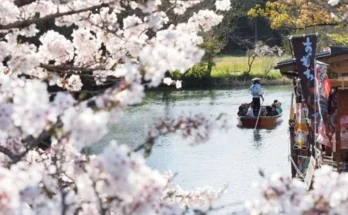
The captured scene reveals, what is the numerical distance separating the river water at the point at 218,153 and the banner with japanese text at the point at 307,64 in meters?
2.42

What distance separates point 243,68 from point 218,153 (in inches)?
729

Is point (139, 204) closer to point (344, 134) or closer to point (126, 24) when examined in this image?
point (126, 24)

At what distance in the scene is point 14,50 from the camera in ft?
14.3

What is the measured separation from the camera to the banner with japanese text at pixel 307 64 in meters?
8.70

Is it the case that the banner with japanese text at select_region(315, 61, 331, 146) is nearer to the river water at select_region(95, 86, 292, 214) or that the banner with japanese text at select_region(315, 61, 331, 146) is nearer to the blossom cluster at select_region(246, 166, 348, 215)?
the river water at select_region(95, 86, 292, 214)

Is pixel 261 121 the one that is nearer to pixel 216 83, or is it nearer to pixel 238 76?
pixel 216 83

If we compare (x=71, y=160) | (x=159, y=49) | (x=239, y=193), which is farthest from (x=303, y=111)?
(x=159, y=49)

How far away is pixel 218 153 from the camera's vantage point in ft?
57.3

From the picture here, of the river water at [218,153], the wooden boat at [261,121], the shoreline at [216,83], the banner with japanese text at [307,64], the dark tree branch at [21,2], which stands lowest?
the river water at [218,153]

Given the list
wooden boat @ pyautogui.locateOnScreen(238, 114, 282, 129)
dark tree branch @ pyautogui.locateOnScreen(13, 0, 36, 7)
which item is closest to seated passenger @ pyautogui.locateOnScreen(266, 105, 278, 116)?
wooden boat @ pyautogui.locateOnScreen(238, 114, 282, 129)

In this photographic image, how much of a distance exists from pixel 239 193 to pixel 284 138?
6.36 m

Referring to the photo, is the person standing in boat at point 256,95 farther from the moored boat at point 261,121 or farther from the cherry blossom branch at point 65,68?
the cherry blossom branch at point 65,68

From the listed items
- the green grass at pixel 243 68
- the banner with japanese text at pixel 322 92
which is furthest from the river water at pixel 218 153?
the green grass at pixel 243 68

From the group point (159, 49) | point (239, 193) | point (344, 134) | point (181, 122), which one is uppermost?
point (159, 49)
